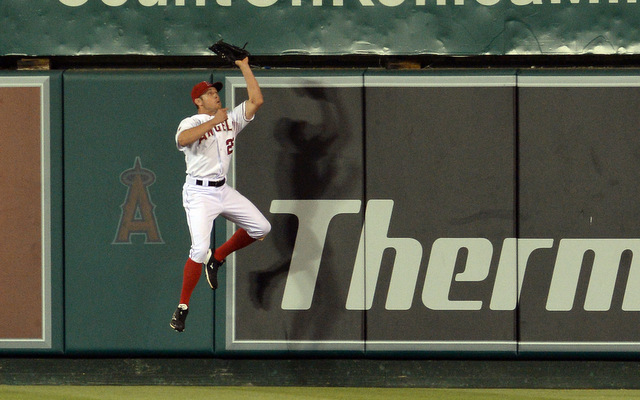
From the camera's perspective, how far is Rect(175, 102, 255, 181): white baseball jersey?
846cm

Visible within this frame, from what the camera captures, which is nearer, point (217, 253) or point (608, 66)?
point (217, 253)

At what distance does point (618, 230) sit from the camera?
8906mm

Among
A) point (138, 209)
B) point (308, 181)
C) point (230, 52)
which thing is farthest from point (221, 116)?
point (138, 209)

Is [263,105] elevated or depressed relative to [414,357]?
elevated

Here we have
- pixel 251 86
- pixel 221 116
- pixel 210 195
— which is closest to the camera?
pixel 221 116

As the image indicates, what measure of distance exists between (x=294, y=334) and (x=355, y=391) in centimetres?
71

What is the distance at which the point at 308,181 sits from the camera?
9.05 m

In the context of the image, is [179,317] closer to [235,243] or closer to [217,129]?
[235,243]

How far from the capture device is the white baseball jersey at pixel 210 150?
8.46 metres

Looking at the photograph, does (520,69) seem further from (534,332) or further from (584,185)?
(534,332)

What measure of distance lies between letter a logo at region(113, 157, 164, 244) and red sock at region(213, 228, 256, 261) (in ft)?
2.36

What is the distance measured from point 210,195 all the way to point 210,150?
14.2 inches

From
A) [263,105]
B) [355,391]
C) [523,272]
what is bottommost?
[355,391]

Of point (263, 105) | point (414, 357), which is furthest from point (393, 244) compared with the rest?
point (263, 105)
